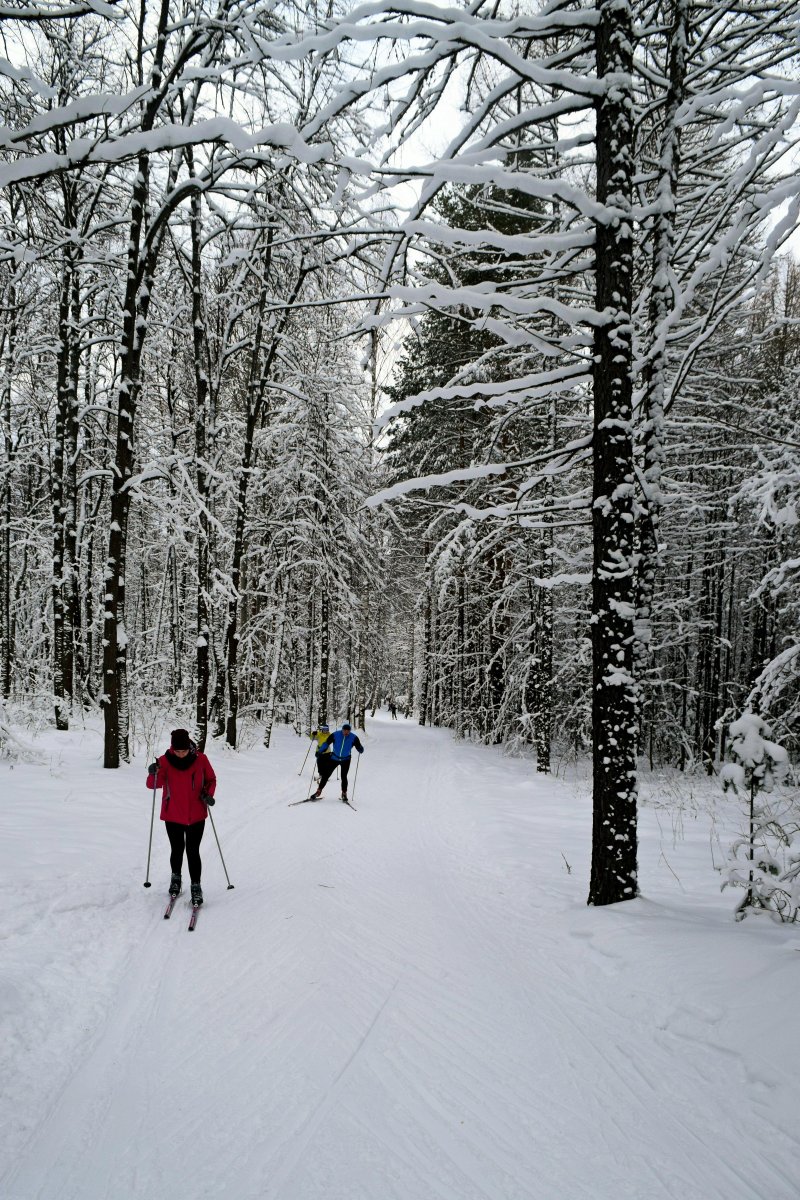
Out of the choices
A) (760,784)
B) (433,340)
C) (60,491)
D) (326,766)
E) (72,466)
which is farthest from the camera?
(433,340)

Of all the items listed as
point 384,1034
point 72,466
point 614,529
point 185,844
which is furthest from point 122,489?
point 384,1034

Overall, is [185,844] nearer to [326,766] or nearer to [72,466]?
[326,766]

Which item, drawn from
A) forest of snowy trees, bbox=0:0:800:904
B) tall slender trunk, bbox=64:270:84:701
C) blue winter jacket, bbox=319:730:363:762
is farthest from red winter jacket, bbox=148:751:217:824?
tall slender trunk, bbox=64:270:84:701

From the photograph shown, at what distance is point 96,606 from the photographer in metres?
24.7

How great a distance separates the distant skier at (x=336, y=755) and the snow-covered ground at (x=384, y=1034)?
4.44 metres

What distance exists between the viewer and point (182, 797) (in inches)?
236

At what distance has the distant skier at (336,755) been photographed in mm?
11578

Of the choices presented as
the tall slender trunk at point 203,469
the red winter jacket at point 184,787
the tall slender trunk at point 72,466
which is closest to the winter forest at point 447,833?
the red winter jacket at point 184,787

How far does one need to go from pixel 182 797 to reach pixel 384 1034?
3200mm

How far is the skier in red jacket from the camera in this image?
5.92 meters

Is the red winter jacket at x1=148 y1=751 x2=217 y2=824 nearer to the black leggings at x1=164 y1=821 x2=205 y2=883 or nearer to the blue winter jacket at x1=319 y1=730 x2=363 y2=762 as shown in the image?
the black leggings at x1=164 y1=821 x2=205 y2=883

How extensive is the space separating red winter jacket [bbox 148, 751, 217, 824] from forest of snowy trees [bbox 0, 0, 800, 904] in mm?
3531

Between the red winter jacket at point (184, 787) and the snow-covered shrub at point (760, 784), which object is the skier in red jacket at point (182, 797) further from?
the snow-covered shrub at point (760, 784)

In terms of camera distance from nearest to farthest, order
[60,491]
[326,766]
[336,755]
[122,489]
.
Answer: [122,489]
[326,766]
[336,755]
[60,491]
